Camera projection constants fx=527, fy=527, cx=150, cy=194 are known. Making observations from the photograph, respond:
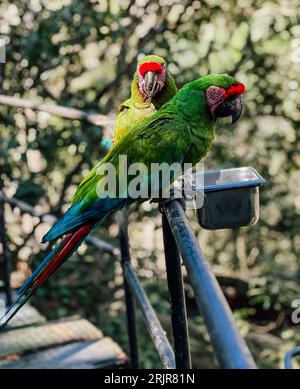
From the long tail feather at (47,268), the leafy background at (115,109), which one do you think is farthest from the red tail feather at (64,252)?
the leafy background at (115,109)

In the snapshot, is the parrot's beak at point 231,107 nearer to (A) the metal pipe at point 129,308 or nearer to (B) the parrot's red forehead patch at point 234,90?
(B) the parrot's red forehead patch at point 234,90

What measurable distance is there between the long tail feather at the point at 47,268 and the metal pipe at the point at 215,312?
0.55 m

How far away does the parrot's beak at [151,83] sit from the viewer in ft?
5.61

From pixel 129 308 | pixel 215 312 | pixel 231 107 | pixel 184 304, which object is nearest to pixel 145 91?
pixel 231 107

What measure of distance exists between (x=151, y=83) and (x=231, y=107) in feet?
1.06

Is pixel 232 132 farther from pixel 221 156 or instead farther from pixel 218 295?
pixel 218 295

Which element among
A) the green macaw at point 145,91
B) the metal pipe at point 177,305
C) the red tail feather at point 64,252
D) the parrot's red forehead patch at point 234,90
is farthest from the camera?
the green macaw at point 145,91

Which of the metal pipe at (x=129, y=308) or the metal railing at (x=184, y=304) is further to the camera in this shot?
the metal pipe at (x=129, y=308)

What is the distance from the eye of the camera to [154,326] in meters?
1.10

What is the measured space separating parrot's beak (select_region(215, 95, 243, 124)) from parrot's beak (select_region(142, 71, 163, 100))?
286 mm

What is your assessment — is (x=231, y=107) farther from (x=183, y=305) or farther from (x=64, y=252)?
(x=183, y=305)

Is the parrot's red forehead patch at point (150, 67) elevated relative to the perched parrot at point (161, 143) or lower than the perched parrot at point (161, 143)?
elevated

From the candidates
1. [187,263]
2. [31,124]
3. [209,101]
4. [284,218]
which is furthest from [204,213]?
[284,218]

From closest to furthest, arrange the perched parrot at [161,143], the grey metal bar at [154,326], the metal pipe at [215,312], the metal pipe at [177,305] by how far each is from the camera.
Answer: the metal pipe at [215,312], the metal pipe at [177,305], the grey metal bar at [154,326], the perched parrot at [161,143]
